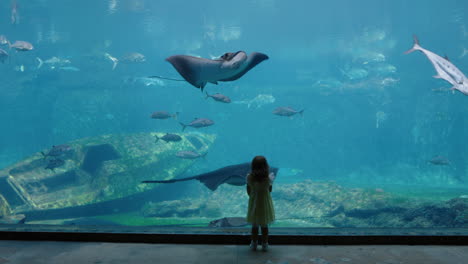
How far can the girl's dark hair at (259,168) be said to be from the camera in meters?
2.49

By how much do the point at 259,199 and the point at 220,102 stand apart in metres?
28.1

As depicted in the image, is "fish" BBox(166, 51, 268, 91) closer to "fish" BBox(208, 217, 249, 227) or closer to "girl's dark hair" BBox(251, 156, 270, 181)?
"girl's dark hair" BBox(251, 156, 270, 181)

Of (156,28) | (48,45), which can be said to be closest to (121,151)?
(156,28)

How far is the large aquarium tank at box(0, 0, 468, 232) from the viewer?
36.0 feet

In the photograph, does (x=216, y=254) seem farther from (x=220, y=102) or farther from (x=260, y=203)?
(x=220, y=102)

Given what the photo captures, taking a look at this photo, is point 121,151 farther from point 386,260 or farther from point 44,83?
point 44,83

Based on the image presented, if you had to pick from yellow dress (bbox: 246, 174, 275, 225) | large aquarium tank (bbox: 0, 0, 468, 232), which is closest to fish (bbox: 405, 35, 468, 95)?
yellow dress (bbox: 246, 174, 275, 225)

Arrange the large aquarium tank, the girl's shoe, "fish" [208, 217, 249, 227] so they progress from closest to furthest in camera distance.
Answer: the girl's shoe, "fish" [208, 217, 249, 227], the large aquarium tank

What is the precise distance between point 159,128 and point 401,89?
90.1ft

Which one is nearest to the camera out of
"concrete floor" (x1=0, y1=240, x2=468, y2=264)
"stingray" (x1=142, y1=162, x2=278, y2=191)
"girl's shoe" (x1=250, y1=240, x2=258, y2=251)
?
"concrete floor" (x1=0, y1=240, x2=468, y2=264)

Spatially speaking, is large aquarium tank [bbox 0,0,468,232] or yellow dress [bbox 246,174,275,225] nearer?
yellow dress [bbox 246,174,275,225]

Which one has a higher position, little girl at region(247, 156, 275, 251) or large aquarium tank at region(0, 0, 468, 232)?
large aquarium tank at region(0, 0, 468, 232)

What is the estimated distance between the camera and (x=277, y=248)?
246 cm

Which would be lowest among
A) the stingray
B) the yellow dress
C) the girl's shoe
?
the girl's shoe
